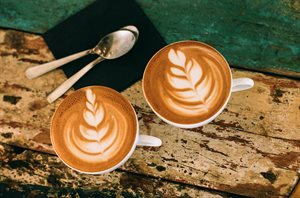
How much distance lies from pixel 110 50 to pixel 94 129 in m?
0.23

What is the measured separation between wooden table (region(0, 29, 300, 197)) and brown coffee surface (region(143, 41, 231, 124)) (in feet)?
0.36

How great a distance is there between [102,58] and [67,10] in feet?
0.59

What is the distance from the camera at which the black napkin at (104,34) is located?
3.43ft

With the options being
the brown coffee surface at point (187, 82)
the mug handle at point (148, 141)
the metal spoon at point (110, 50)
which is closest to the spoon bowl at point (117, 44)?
the metal spoon at point (110, 50)

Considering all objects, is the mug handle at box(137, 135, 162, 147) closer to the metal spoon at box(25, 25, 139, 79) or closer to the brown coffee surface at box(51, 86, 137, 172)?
the brown coffee surface at box(51, 86, 137, 172)

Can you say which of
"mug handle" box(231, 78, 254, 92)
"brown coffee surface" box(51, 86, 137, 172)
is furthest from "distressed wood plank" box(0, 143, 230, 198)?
"mug handle" box(231, 78, 254, 92)

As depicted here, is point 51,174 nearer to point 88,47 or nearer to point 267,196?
point 88,47

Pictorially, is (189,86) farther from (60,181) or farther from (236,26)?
(60,181)

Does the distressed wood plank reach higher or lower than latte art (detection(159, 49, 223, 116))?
lower

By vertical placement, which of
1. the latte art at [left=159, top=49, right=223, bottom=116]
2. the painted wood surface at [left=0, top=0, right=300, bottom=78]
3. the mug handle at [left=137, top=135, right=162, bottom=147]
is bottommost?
the mug handle at [left=137, top=135, right=162, bottom=147]

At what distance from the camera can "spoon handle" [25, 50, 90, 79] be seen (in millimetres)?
1046

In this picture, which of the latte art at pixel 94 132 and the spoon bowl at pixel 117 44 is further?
the spoon bowl at pixel 117 44

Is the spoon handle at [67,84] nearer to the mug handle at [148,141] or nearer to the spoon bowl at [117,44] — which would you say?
the spoon bowl at [117,44]

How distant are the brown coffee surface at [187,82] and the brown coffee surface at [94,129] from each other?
3.0 inches
